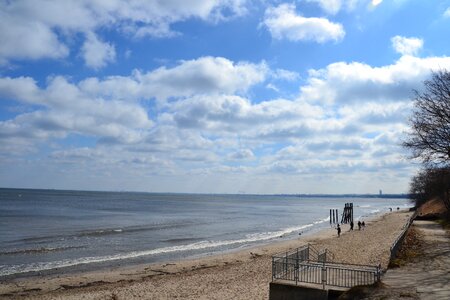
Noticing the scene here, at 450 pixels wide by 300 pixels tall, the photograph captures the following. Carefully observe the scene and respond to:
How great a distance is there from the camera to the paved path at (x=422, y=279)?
11.1 m

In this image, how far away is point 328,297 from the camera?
12609mm

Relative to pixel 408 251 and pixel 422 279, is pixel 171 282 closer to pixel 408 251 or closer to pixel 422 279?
pixel 408 251

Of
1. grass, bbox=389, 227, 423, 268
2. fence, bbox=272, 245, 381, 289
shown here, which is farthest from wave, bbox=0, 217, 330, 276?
grass, bbox=389, 227, 423, 268

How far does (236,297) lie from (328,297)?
6.73 metres

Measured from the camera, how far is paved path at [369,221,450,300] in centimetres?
1113

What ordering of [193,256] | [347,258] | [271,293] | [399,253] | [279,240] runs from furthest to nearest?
[279,240]
[193,256]
[347,258]
[399,253]
[271,293]

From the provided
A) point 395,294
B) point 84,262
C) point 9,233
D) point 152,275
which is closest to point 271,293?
point 395,294

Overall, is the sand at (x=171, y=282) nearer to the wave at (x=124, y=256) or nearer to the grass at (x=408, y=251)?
the grass at (x=408, y=251)

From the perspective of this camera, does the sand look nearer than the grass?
No

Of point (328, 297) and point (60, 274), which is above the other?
point (328, 297)

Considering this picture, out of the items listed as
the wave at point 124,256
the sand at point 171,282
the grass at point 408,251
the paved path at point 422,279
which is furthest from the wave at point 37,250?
the paved path at point 422,279

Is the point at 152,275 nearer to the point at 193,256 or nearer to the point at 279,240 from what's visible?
the point at 193,256

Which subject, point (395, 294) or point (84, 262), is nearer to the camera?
point (395, 294)

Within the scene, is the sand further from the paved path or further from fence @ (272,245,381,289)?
the paved path
